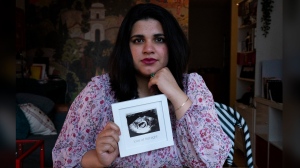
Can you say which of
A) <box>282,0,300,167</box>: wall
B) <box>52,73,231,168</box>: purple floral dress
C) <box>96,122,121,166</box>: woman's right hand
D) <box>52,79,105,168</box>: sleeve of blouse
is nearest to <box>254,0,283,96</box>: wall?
<box>52,73,231,168</box>: purple floral dress

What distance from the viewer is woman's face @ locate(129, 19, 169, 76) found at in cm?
104

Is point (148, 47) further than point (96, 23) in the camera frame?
No

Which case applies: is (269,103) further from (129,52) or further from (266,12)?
(129,52)

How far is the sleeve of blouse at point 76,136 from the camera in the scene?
107 cm

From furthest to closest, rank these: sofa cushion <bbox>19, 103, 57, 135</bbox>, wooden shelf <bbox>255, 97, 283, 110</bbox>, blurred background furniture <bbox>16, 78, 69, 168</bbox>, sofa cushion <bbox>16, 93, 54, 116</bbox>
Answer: sofa cushion <bbox>16, 93, 54, 116</bbox>
wooden shelf <bbox>255, 97, 283, 110</bbox>
sofa cushion <bbox>19, 103, 57, 135</bbox>
blurred background furniture <bbox>16, 78, 69, 168</bbox>

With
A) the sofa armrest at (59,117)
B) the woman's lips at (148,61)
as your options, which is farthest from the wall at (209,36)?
the woman's lips at (148,61)

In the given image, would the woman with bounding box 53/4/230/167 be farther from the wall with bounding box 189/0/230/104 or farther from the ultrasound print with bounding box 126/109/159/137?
the wall with bounding box 189/0/230/104

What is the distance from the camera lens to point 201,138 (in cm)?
102

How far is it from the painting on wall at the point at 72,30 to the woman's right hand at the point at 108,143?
4220 millimetres

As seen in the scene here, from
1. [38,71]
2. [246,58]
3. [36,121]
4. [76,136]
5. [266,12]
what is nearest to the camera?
[76,136]

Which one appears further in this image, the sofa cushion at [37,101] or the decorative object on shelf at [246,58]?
the decorative object on shelf at [246,58]

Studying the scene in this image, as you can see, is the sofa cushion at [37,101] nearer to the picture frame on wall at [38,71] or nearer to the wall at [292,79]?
the picture frame on wall at [38,71]

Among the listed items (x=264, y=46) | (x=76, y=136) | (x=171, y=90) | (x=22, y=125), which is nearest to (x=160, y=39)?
(x=171, y=90)

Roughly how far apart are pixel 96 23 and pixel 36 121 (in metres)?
2.42
